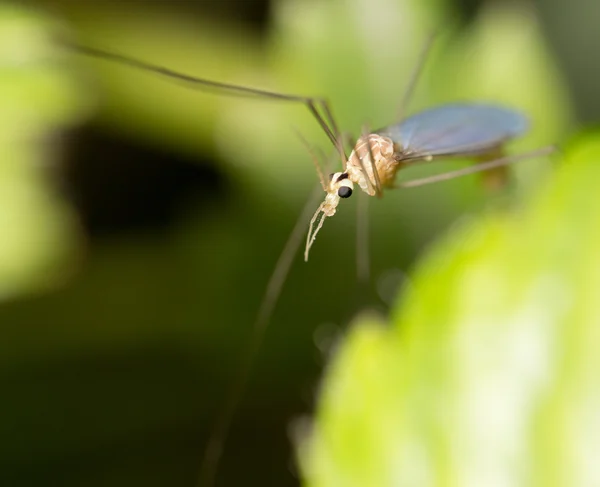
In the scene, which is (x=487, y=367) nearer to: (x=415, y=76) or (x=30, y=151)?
(x=415, y=76)

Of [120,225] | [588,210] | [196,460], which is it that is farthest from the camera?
[120,225]

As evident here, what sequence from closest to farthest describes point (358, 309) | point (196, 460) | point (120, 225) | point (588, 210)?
point (588, 210), point (358, 309), point (196, 460), point (120, 225)

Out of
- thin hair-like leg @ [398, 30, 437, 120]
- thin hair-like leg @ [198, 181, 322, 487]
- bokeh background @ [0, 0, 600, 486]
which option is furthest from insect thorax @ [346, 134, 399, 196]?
bokeh background @ [0, 0, 600, 486]

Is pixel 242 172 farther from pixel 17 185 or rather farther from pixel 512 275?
pixel 512 275

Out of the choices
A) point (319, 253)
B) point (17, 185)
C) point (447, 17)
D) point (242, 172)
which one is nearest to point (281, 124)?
point (242, 172)

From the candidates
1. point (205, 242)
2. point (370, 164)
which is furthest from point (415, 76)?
point (205, 242)

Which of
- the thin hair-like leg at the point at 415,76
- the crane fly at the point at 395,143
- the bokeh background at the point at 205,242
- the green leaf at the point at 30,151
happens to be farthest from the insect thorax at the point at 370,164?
the green leaf at the point at 30,151

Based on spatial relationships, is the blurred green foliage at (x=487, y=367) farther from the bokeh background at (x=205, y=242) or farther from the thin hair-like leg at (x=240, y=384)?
the bokeh background at (x=205, y=242)
